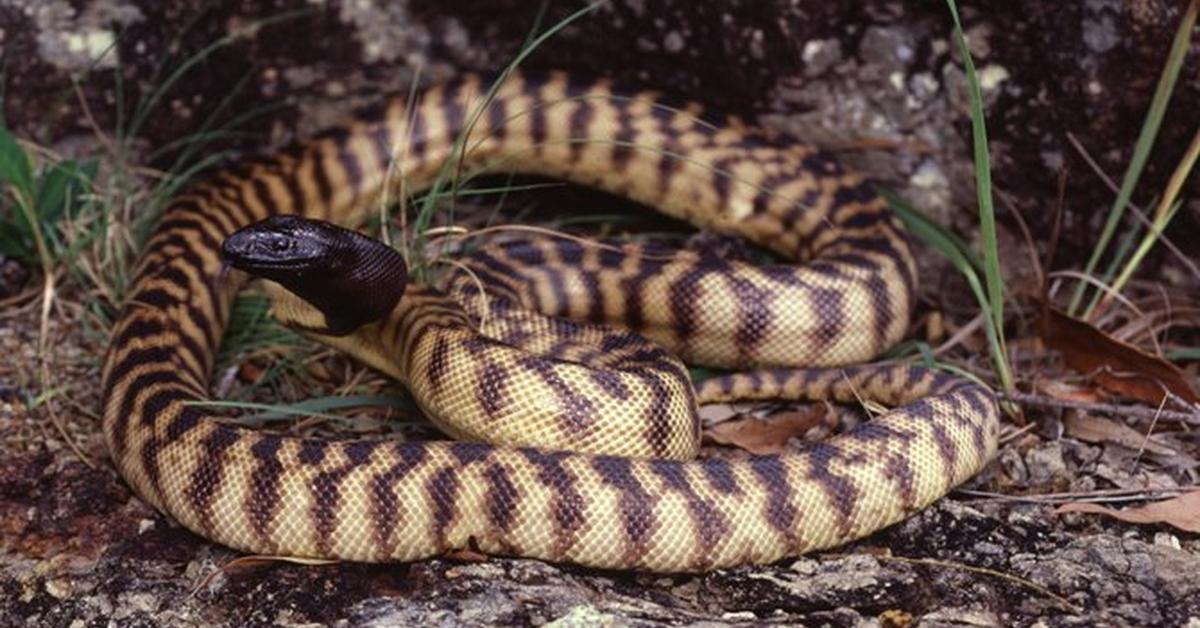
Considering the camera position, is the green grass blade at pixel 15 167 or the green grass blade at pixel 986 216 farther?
the green grass blade at pixel 15 167

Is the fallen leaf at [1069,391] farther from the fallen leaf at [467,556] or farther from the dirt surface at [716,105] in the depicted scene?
the fallen leaf at [467,556]

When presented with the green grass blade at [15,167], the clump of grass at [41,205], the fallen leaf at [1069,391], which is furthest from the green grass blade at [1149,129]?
the green grass blade at [15,167]

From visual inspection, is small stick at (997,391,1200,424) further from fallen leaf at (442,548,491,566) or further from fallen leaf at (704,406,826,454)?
fallen leaf at (442,548,491,566)

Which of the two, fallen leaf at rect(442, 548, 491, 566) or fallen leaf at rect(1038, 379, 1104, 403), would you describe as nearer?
fallen leaf at rect(442, 548, 491, 566)

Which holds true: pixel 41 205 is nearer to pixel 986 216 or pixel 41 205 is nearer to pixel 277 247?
pixel 277 247

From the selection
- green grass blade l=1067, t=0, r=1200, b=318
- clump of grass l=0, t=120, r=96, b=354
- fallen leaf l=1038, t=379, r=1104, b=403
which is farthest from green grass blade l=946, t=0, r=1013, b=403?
clump of grass l=0, t=120, r=96, b=354

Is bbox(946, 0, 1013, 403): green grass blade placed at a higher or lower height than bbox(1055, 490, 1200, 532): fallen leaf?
higher

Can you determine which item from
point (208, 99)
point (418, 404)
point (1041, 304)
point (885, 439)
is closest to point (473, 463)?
point (418, 404)
